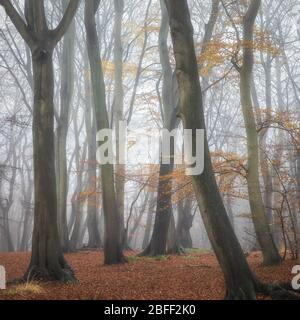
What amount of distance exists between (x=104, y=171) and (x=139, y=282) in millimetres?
3841

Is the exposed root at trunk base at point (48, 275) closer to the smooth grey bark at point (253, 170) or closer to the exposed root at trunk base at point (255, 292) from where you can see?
the exposed root at trunk base at point (255, 292)

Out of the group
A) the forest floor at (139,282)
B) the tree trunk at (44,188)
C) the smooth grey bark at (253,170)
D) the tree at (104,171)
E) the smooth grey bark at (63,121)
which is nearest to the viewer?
the forest floor at (139,282)

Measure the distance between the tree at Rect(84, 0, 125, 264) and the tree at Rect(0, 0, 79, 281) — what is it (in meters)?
3.00

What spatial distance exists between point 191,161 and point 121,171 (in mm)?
9066

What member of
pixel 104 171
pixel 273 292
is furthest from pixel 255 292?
pixel 104 171

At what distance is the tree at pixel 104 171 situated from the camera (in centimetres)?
1088

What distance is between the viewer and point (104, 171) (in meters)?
10.9

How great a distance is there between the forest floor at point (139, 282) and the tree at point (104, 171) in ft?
1.64

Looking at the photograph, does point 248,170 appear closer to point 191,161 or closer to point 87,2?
point 191,161

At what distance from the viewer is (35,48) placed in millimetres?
7773

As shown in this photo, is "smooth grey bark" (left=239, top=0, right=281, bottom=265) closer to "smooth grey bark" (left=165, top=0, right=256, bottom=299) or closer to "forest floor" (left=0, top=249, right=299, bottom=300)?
"forest floor" (left=0, top=249, right=299, bottom=300)

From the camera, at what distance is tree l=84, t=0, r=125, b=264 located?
35.7 ft

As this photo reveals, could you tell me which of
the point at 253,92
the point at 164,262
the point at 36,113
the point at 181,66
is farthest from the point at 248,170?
the point at 253,92

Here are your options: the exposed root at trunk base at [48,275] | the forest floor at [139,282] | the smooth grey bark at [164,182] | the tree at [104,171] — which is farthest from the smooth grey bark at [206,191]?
the smooth grey bark at [164,182]
